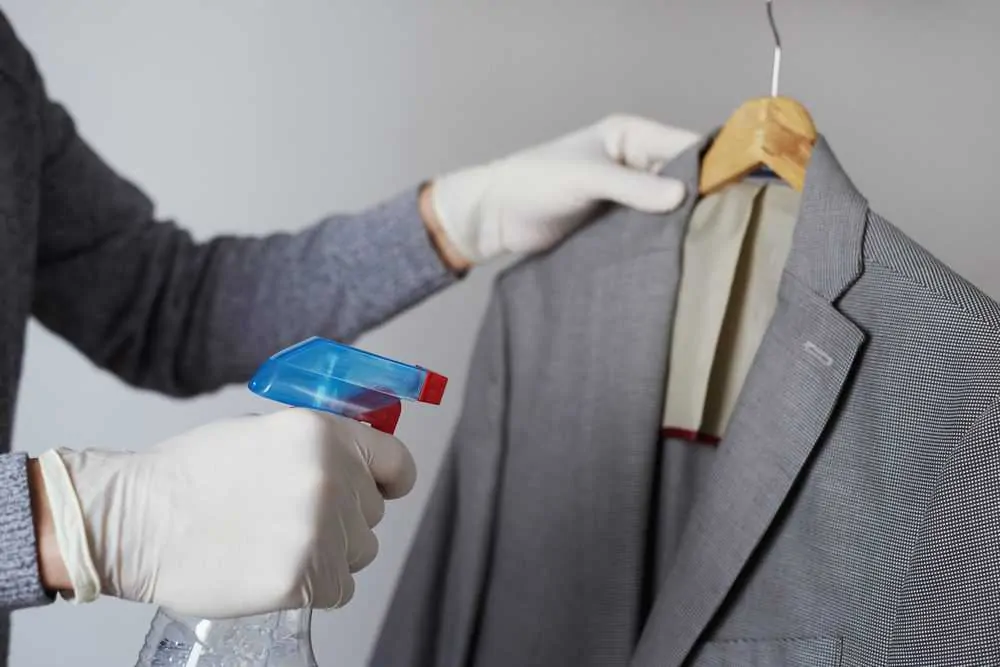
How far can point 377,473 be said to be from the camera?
59 cm

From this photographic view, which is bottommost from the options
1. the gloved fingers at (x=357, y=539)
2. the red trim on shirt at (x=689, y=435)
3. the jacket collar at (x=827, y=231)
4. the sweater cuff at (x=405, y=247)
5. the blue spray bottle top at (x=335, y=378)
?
the gloved fingers at (x=357, y=539)

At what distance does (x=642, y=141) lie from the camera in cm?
87

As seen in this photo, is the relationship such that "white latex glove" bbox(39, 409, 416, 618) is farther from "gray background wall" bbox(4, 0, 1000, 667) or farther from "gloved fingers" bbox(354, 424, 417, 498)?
"gray background wall" bbox(4, 0, 1000, 667)

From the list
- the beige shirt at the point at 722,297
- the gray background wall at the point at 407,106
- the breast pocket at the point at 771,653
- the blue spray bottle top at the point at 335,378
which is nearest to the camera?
the blue spray bottle top at the point at 335,378

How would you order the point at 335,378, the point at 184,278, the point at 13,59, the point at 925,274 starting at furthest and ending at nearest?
the point at 184,278
the point at 13,59
the point at 925,274
the point at 335,378

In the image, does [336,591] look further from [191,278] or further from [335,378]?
[191,278]

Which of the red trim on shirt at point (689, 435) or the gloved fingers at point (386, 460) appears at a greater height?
the red trim on shirt at point (689, 435)

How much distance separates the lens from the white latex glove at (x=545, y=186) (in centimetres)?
83

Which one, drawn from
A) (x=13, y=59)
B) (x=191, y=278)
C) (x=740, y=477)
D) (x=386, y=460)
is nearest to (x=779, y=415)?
(x=740, y=477)

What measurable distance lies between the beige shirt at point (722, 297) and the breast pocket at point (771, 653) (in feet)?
0.57

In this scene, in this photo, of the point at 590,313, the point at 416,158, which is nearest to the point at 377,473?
the point at 590,313

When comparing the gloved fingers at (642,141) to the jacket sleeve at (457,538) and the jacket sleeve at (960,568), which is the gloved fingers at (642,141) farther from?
the jacket sleeve at (960,568)

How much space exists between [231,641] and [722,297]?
0.44 meters

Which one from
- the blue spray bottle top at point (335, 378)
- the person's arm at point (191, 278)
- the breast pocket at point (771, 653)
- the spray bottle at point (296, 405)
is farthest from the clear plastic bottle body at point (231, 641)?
the person's arm at point (191, 278)
